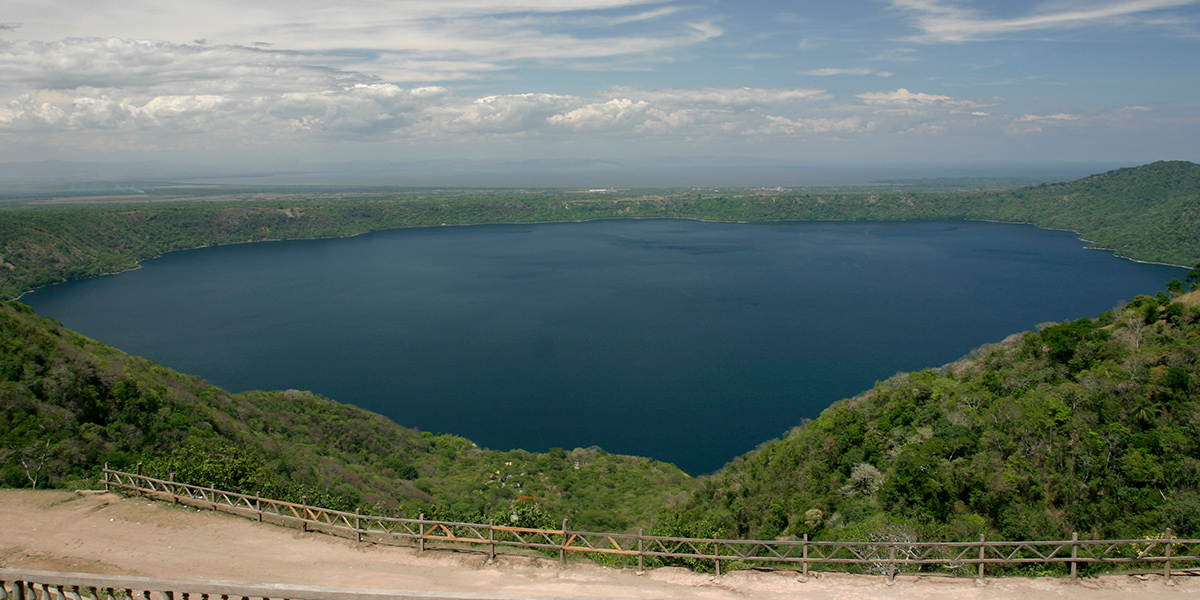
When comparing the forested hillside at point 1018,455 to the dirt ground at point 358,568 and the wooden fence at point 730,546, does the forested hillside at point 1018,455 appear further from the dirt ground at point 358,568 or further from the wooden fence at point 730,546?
the dirt ground at point 358,568

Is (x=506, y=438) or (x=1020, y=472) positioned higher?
(x=1020, y=472)

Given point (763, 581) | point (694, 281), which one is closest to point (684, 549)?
point (763, 581)

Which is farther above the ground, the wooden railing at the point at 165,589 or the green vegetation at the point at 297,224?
the green vegetation at the point at 297,224

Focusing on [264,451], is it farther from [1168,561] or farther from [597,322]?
[597,322]

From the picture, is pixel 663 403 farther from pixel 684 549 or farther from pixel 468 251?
pixel 468 251

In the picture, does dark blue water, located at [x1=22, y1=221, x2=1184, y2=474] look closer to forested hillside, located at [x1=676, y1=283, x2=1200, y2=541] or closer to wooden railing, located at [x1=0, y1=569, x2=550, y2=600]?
forested hillside, located at [x1=676, y1=283, x2=1200, y2=541]

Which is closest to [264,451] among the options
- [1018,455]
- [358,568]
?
[358,568]

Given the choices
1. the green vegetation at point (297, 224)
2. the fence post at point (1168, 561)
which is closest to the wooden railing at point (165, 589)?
the fence post at point (1168, 561)

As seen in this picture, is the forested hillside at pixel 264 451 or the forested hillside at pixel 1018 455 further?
the forested hillside at pixel 264 451
